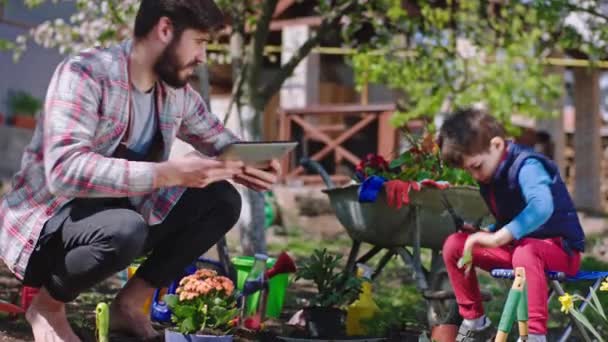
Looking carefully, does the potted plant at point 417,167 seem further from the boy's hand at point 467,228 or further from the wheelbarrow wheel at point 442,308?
the wheelbarrow wheel at point 442,308

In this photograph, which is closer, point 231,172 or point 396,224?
point 231,172

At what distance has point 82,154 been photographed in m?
2.60

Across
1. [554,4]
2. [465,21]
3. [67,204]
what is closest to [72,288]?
[67,204]

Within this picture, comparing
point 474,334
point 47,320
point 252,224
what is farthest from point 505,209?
point 252,224

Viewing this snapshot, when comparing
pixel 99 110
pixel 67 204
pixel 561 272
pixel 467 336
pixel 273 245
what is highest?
pixel 99 110

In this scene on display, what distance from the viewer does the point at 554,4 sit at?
5715 millimetres

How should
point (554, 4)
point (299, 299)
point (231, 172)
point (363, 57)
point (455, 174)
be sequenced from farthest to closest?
1. point (363, 57)
2. point (554, 4)
3. point (299, 299)
4. point (455, 174)
5. point (231, 172)

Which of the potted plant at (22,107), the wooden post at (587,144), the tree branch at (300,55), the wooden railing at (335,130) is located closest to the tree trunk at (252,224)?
the tree branch at (300,55)

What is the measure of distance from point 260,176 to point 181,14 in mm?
564

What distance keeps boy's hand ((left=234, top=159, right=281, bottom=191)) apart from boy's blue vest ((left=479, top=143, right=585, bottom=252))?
83 centimetres

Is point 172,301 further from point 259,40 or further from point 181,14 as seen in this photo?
point 259,40

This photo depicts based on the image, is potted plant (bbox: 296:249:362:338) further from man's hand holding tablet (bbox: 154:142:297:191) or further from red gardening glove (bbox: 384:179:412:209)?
man's hand holding tablet (bbox: 154:142:297:191)

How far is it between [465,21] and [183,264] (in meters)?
5.46

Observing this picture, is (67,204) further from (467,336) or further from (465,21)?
(465,21)
